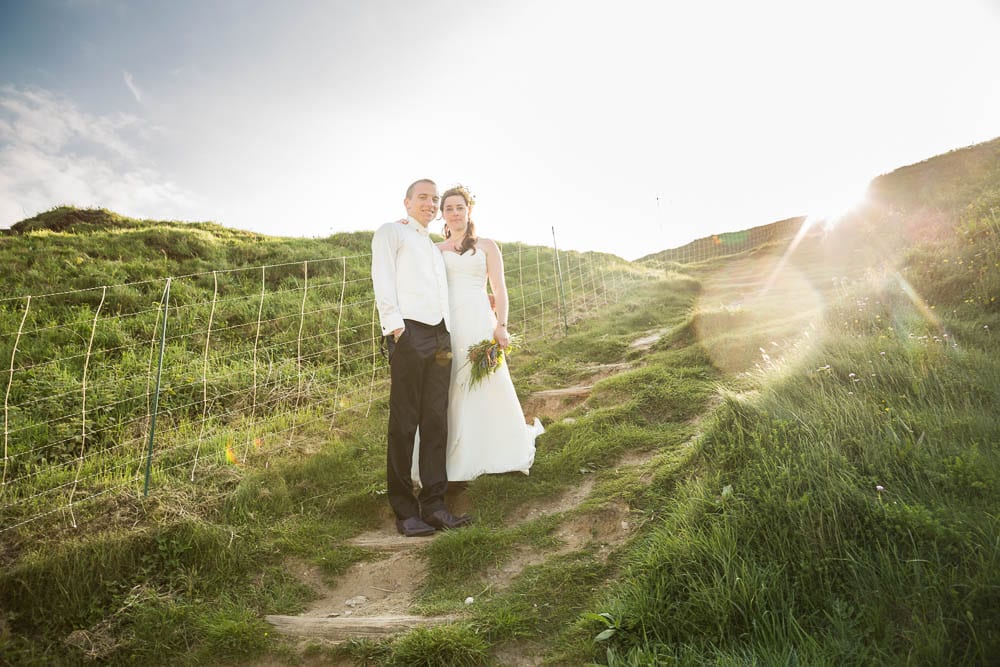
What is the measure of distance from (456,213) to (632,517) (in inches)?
105

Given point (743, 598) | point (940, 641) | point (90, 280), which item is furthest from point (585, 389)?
point (90, 280)

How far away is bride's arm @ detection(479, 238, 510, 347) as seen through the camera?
175 inches

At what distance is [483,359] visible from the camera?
14.5 ft

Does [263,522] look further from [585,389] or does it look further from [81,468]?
[585,389]

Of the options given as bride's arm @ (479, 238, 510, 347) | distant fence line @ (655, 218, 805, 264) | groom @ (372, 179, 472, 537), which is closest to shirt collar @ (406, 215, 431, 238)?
groom @ (372, 179, 472, 537)

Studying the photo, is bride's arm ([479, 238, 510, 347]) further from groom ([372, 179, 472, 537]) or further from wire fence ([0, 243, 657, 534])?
wire fence ([0, 243, 657, 534])

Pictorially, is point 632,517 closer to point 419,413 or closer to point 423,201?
point 419,413

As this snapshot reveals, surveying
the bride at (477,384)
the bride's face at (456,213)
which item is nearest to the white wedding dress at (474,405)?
the bride at (477,384)

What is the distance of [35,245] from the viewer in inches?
404

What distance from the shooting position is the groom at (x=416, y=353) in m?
3.88

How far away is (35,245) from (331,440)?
920cm

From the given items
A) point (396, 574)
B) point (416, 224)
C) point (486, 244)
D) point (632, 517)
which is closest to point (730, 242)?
point (486, 244)

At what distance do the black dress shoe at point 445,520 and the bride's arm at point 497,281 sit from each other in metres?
1.42

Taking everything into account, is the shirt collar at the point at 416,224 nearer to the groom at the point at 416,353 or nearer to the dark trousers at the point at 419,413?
the groom at the point at 416,353
